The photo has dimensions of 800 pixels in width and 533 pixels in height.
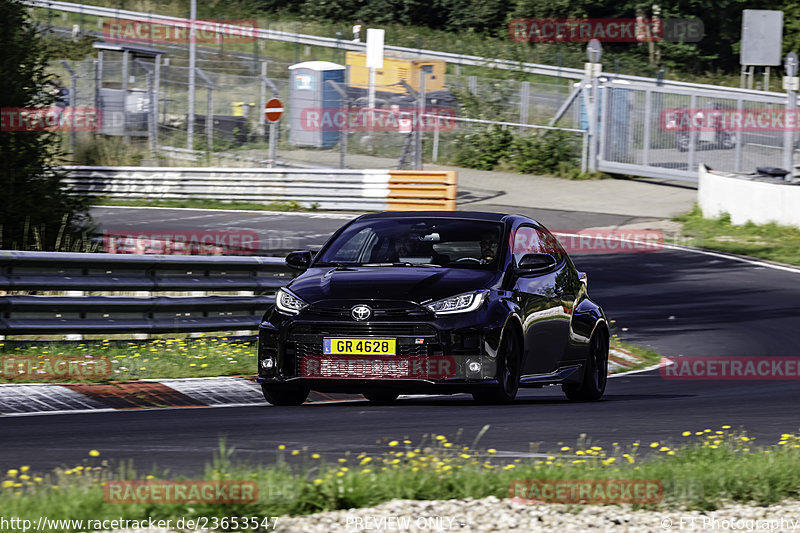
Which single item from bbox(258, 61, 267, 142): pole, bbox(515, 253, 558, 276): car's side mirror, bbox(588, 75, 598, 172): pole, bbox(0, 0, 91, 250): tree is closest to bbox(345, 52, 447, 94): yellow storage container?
bbox(588, 75, 598, 172): pole

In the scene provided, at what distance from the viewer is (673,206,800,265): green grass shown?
25.9 meters

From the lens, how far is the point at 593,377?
11.5 meters

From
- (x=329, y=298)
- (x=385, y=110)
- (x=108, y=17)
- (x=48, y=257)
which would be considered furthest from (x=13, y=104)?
(x=108, y=17)

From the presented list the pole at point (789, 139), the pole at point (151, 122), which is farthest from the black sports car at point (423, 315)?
the pole at point (151, 122)

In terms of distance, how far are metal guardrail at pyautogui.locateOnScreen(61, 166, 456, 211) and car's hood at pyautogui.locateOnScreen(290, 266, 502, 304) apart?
1827cm

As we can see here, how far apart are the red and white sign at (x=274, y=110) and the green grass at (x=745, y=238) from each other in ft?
33.8

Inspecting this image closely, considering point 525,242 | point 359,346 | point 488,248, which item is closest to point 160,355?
point 359,346

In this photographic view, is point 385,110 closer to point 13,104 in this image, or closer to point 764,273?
point 764,273

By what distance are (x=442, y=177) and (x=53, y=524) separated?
23.7 meters

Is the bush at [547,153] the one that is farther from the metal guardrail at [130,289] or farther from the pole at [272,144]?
the metal guardrail at [130,289]

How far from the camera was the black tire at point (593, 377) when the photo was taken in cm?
1144

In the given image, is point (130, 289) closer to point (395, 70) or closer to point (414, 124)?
point (414, 124)

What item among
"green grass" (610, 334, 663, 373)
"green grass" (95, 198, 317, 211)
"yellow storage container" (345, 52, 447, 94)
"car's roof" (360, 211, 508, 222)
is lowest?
"green grass" (610, 334, 663, 373)

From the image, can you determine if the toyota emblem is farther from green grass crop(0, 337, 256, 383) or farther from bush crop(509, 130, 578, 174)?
bush crop(509, 130, 578, 174)
